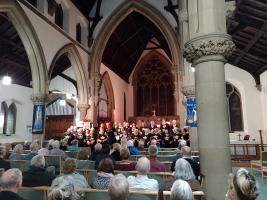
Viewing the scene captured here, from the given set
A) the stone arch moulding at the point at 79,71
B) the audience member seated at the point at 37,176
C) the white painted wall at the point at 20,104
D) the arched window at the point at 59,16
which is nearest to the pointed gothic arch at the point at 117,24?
the stone arch moulding at the point at 79,71

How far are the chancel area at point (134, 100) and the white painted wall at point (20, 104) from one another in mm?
67

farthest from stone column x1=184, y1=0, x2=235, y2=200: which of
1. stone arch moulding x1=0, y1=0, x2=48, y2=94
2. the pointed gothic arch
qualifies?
the pointed gothic arch

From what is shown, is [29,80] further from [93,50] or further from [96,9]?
[96,9]

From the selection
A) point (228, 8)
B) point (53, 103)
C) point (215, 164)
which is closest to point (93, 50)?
point (53, 103)

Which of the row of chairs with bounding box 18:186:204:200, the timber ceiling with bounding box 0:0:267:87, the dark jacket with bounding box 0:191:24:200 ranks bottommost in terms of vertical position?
the row of chairs with bounding box 18:186:204:200

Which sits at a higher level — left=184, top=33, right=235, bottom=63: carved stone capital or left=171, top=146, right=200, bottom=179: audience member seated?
left=184, top=33, right=235, bottom=63: carved stone capital

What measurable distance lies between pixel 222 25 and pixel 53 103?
14339mm

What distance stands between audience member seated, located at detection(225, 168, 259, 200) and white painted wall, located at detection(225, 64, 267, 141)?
13.0 meters

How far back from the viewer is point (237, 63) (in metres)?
13.8

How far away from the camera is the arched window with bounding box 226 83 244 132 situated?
14164 mm

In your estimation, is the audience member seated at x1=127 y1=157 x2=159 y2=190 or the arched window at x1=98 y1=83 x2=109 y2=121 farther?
the arched window at x1=98 y1=83 x2=109 y2=121

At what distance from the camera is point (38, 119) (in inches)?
415

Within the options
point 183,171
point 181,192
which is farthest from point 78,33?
point 181,192

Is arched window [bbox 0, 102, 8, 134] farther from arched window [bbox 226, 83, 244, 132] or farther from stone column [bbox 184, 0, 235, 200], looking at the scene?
stone column [bbox 184, 0, 235, 200]
